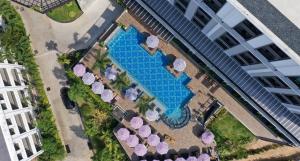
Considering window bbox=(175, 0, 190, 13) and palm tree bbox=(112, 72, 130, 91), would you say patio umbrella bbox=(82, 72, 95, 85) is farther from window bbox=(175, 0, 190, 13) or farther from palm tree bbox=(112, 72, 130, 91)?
window bbox=(175, 0, 190, 13)

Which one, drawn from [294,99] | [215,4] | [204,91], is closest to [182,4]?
[215,4]

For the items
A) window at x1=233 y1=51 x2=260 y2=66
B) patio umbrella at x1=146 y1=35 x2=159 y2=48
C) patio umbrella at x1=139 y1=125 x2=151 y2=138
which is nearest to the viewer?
window at x1=233 y1=51 x2=260 y2=66

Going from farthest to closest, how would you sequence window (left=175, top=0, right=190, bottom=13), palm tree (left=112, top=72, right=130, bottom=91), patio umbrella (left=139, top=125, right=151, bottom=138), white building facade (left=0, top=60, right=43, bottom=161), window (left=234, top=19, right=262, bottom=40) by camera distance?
palm tree (left=112, top=72, right=130, bottom=91) → patio umbrella (left=139, top=125, right=151, bottom=138) → window (left=175, top=0, right=190, bottom=13) → white building facade (left=0, top=60, right=43, bottom=161) → window (left=234, top=19, right=262, bottom=40)

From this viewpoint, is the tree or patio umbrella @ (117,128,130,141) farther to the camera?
the tree

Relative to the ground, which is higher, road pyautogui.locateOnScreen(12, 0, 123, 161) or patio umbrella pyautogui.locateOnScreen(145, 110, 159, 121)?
road pyautogui.locateOnScreen(12, 0, 123, 161)

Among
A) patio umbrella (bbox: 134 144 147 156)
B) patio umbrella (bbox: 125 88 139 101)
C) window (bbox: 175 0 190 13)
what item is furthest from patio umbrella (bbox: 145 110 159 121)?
window (bbox: 175 0 190 13)

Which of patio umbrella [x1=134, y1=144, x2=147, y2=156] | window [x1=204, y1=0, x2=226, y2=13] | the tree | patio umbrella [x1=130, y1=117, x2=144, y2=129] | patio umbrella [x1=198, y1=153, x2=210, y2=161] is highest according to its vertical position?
window [x1=204, y1=0, x2=226, y2=13]
